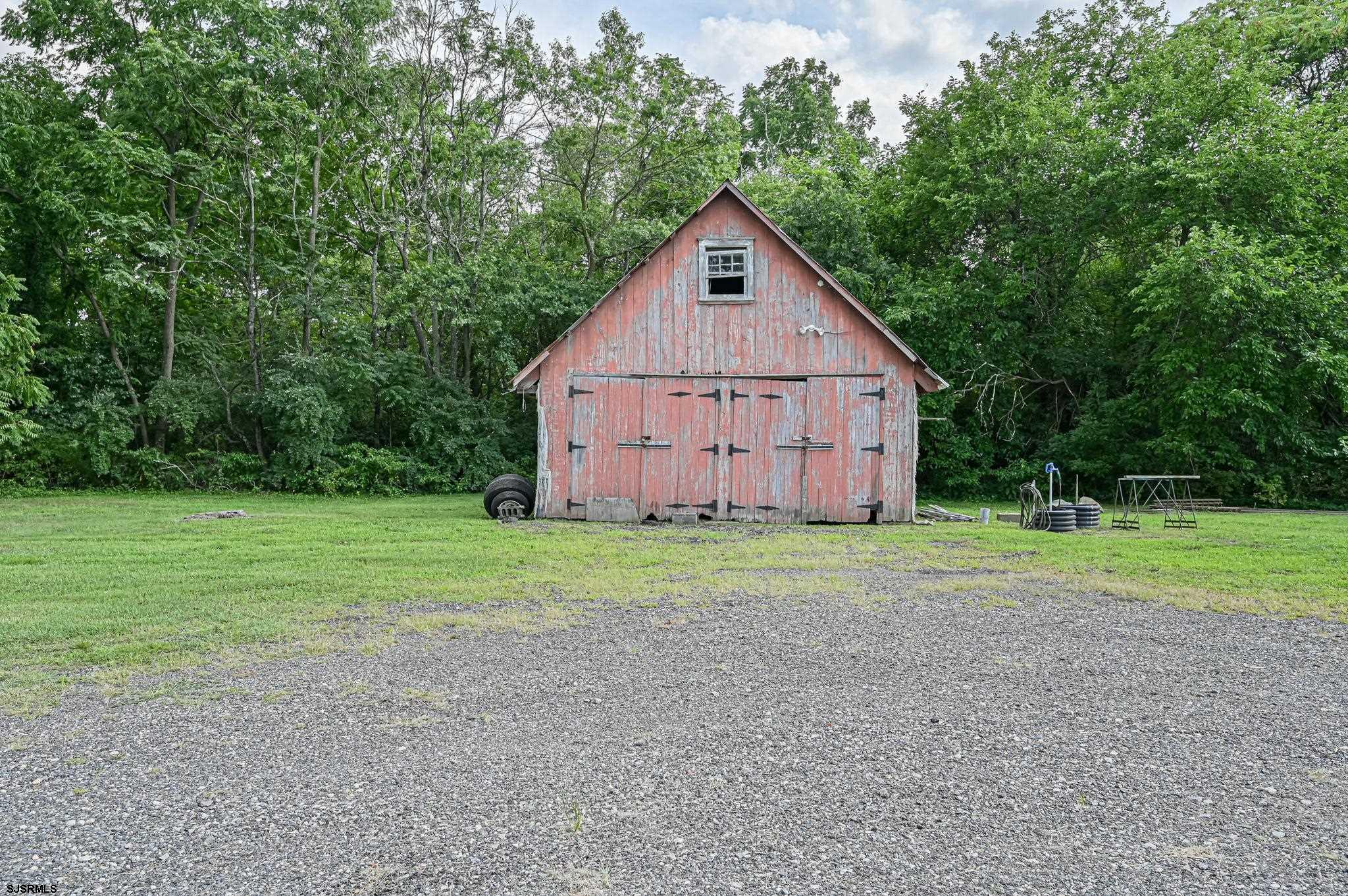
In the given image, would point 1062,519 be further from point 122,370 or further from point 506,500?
point 122,370

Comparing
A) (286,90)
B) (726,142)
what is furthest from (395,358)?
(726,142)

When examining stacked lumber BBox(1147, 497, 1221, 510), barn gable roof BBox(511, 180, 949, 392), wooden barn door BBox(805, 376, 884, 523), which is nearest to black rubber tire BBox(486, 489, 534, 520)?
barn gable roof BBox(511, 180, 949, 392)

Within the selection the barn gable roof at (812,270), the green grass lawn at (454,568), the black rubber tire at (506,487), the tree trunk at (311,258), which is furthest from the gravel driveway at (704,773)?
the tree trunk at (311,258)

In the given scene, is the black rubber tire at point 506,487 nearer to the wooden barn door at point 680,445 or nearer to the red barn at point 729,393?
the red barn at point 729,393

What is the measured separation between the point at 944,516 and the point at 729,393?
4728 millimetres

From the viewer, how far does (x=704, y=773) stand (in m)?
3.75

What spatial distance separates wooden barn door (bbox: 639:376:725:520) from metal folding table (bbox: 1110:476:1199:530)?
22.5 feet

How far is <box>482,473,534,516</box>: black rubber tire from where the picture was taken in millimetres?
15312

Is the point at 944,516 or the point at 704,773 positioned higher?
the point at 944,516

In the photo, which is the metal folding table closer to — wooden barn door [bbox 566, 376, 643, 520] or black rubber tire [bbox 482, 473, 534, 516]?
wooden barn door [bbox 566, 376, 643, 520]

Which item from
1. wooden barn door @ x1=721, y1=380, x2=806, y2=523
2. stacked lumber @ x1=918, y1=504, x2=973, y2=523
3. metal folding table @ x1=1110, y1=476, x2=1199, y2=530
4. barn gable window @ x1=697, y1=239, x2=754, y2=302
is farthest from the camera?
stacked lumber @ x1=918, y1=504, x2=973, y2=523

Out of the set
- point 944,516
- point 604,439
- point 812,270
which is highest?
point 812,270

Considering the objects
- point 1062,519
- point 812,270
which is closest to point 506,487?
point 812,270

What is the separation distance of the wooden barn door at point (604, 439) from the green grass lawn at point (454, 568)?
1.33 m
